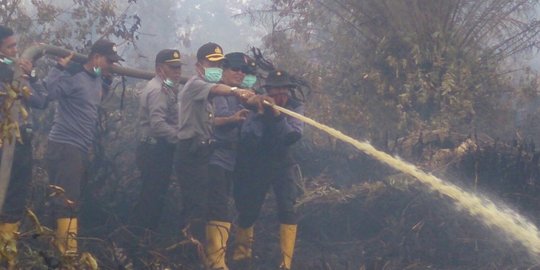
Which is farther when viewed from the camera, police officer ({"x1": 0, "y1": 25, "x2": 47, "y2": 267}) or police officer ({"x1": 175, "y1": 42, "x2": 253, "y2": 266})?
police officer ({"x1": 175, "y1": 42, "x2": 253, "y2": 266})

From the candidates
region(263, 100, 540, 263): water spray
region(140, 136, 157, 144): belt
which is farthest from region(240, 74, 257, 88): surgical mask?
region(140, 136, 157, 144): belt

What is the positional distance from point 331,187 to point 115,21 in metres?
4.60

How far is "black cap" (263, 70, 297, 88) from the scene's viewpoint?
6492 millimetres

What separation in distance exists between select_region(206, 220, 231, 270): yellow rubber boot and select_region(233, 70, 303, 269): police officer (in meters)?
0.25

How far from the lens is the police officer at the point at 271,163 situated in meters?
6.39

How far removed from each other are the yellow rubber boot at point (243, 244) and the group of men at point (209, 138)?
10 millimetres

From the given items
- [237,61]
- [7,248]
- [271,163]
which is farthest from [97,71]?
[7,248]

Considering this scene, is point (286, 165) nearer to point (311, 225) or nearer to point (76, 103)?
point (311, 225)

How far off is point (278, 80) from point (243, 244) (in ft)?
5.54

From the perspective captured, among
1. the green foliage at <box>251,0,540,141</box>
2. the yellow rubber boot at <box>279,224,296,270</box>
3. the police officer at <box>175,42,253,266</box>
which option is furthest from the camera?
the green foliage at <box>251,0,540,141</box>

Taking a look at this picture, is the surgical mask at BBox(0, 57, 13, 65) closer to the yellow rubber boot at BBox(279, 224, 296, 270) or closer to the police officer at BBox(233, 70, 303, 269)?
the police officer at BBox(233, 70, 303, 269)

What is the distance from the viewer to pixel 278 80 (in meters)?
6.50

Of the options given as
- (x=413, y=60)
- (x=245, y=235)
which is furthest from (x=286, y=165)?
(x=413, y=60)

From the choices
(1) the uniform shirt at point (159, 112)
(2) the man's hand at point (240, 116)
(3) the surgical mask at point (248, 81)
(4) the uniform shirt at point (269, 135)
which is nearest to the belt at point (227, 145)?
(4) the uniform shirt at point (269, 135)
